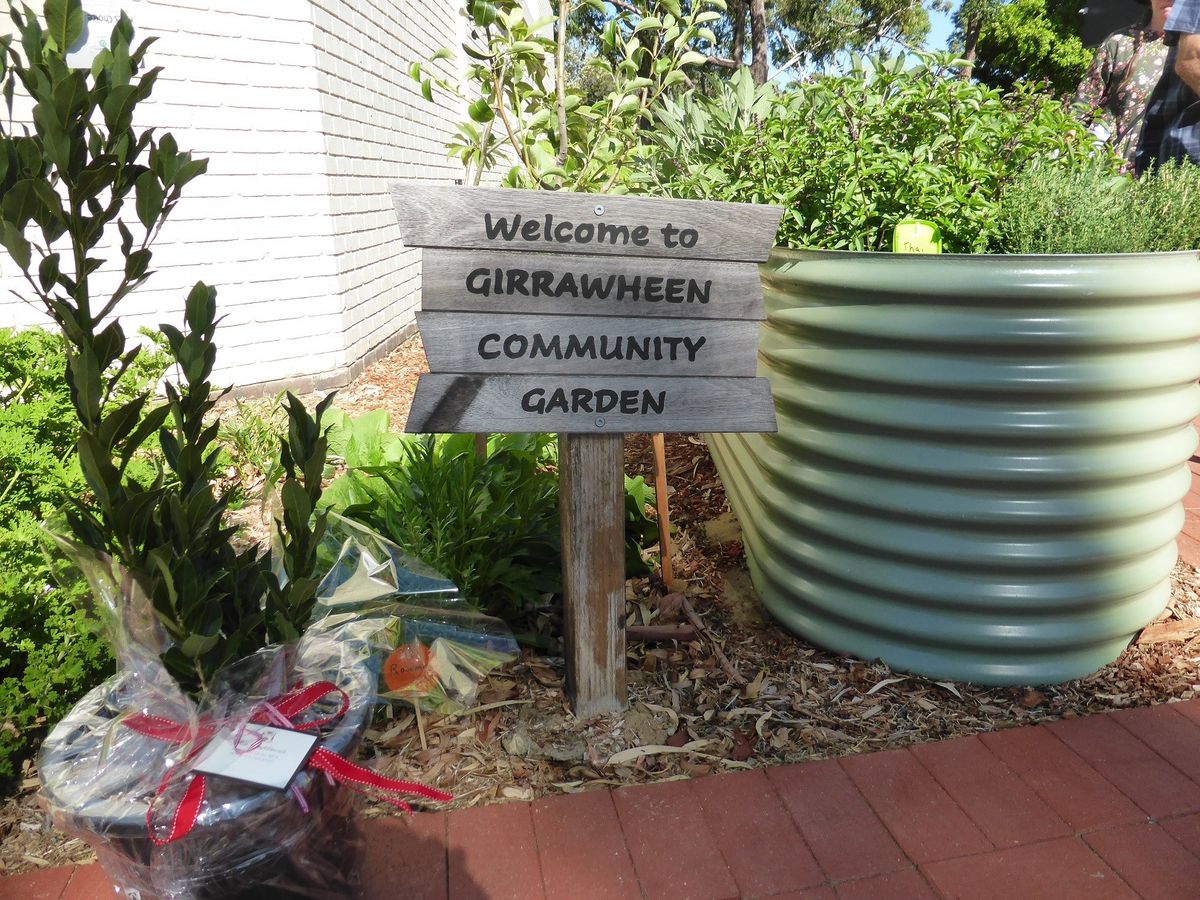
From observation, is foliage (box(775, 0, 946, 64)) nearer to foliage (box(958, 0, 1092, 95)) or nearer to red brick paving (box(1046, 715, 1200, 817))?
foliage (box(958, 0, 1092, 95))

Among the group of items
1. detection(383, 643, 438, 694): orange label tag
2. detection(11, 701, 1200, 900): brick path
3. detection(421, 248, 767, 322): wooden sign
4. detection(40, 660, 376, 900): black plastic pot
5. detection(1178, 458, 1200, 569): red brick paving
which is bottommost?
detection(11, 701, 1200, 900): brick path

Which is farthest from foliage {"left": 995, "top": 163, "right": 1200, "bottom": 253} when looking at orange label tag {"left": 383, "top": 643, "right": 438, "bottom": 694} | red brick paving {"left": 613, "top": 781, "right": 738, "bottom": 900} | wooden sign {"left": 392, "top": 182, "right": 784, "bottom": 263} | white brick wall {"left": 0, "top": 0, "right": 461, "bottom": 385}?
white brick wall {"left": 0, "top": 0, "right": 461, "bottom": 385}

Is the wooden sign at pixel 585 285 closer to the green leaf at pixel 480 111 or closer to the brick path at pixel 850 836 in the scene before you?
the green leaf at pixel 480 111

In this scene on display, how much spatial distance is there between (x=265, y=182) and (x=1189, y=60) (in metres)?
4.26

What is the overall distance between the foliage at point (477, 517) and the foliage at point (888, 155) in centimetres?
107

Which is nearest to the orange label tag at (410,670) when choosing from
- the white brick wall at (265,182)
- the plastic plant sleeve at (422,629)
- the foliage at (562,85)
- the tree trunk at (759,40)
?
the plastic plant sleeve at (422,629)

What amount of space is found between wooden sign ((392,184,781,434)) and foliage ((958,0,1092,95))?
23.4m

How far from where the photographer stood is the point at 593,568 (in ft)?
6.50

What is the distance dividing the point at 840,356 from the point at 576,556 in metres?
0.84

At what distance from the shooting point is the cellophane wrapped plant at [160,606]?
122cm

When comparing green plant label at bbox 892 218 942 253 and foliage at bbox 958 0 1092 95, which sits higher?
foliage at bbox 958 0 1092 95

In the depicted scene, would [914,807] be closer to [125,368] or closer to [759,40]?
[125,368]

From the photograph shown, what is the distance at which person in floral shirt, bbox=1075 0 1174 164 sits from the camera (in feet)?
13.9

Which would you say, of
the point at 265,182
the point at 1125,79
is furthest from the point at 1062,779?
the point at 265,182
